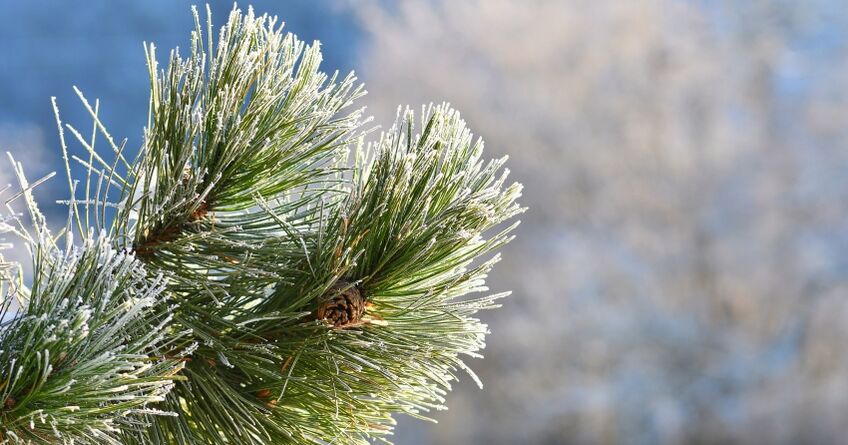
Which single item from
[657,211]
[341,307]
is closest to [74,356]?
[341,307]

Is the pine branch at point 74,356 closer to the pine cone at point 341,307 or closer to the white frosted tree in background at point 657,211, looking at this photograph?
the pine cone at point 341,307

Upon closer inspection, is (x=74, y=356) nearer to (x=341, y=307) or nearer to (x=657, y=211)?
(x=341, y=307)

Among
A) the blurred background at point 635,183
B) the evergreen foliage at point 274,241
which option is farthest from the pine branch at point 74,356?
the blurred background at point 635,183

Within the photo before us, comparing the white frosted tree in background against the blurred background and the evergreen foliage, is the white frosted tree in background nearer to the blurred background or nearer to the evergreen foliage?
the blurred background

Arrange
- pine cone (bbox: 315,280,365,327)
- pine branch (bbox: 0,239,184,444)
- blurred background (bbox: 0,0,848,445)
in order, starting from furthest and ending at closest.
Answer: blurred background (bbox: 0,0,848,445) < pine cone (bbox: 315,280,365,327) < pine branch (bbox: 0,239,184,444)

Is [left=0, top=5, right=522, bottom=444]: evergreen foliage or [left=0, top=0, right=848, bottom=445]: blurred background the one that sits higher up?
[left=0, top=0, right=848, bottom=445]: blurred background

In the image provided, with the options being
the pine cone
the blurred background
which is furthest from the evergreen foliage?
the blurred background

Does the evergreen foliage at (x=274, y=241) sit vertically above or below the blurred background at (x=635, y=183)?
below
